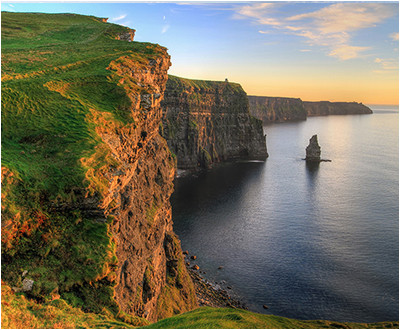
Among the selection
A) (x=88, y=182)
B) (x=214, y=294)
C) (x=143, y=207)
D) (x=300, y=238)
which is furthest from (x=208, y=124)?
(x=88, y=182)

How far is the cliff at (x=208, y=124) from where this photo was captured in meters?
161

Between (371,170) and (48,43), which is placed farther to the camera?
(371,170)

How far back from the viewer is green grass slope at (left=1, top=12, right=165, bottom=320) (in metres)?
21.1

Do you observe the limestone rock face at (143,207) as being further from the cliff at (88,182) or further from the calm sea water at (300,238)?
the calm sea water at (300,238)

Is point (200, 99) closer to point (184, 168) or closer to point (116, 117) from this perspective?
point (184, 168)

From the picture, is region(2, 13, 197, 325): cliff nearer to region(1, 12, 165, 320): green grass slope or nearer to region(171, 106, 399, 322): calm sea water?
region(1, 12, 165, 320): green grass slope

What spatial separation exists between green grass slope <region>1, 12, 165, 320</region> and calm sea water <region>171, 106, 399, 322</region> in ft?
139

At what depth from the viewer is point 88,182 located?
2416cm

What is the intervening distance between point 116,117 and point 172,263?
2909 cm

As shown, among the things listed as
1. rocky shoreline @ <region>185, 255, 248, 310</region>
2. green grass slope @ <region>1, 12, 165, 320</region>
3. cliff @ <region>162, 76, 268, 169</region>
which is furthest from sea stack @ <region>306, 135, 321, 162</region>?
green grass slope @ <region>1, 12, 165, 320</region>

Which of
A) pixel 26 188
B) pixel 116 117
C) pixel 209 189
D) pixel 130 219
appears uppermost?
pixel 116 117

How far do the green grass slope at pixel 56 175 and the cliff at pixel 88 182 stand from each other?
8 cm

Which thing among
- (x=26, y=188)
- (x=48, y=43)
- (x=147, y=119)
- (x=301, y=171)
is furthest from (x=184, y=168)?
(x=26, y=188)

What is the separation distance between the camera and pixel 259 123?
19100cm
